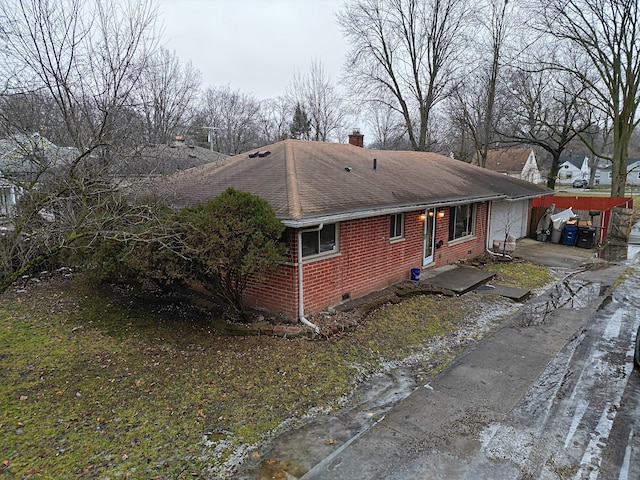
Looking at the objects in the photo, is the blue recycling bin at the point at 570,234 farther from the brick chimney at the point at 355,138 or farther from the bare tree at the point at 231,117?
the bare tree at the point at 231,117

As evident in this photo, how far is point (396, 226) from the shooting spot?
32.0ft

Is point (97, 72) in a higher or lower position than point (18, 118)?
higher

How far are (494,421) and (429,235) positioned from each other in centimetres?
709

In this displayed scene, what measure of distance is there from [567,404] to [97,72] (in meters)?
13.8

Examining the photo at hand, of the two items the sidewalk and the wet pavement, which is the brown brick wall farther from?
the sidewalk

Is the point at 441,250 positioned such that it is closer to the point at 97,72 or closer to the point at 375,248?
the point at 375,248

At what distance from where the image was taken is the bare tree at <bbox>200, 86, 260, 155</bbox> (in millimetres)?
39406

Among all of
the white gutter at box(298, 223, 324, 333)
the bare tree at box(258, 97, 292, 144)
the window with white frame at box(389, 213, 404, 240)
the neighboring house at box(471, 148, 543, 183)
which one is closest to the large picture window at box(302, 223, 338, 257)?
the white gutter at box(298, 223, 324, 333)

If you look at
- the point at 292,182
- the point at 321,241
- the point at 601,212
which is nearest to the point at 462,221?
the point at 321,241

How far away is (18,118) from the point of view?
24.2ft

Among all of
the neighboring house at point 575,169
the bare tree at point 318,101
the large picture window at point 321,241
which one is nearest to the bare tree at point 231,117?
the bare tree at point 318,101

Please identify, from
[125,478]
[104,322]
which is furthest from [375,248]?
[125,478]

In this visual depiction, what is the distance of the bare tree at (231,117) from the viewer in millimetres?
39406

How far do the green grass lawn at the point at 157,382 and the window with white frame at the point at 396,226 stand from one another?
209 centimetres
